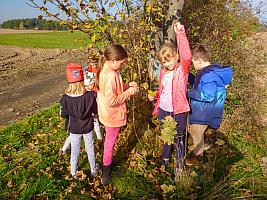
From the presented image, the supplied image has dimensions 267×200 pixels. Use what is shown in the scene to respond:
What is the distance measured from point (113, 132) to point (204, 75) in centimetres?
139

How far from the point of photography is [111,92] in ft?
9.98

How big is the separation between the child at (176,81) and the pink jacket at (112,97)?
512 millimetres

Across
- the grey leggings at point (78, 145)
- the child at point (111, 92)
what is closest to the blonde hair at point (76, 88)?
the child at point (111, 92)

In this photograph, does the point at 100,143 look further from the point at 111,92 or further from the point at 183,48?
the point at 183,48

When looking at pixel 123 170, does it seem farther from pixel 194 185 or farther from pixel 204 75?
pixel 204 75

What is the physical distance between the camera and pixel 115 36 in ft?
12.8

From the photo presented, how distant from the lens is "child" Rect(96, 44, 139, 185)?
306 centimetres

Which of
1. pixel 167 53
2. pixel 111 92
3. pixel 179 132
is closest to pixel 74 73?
pixel 111 92

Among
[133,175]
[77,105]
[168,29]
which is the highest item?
[168,29]

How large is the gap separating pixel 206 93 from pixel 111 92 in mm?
1204

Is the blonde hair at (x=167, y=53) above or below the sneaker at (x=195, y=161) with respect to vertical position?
above

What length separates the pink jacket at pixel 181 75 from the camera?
3166 mm

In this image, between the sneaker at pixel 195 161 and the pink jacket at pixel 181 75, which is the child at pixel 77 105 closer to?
the pink jacket at pixel 181 75

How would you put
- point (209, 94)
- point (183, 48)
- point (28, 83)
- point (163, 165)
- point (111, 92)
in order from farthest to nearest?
point (28, 83) → point (163, 165) → point (209, 94) → point (183, 48) → point (111, 92)
